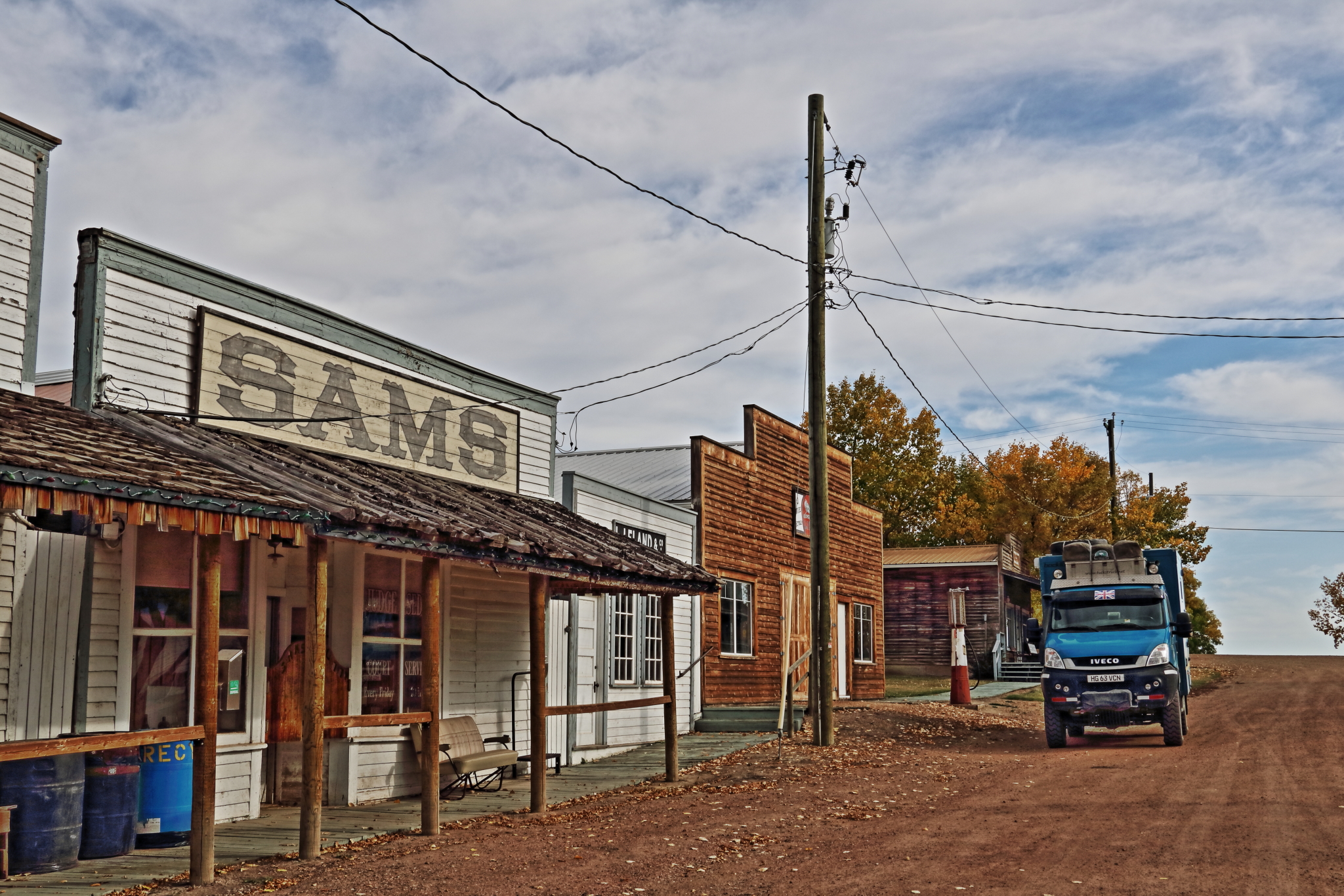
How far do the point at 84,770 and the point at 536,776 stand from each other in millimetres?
4055

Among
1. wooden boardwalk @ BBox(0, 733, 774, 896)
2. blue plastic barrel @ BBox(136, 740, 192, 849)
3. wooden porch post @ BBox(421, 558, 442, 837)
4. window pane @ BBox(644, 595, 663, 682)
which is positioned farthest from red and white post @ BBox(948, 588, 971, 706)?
blue plastic barrel @ BBox(136, 740, 192, 849)

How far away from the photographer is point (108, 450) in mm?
8109

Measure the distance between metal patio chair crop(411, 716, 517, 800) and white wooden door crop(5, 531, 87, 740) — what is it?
4.11 meters

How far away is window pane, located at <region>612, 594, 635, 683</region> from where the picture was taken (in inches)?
714

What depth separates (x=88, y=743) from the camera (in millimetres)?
7848

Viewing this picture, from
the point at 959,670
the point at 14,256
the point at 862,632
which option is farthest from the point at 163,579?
the point at 862,632

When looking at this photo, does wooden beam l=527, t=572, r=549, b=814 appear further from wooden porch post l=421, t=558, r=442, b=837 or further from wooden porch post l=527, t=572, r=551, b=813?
wooden porch post l=421, t=558, r=442, b=837

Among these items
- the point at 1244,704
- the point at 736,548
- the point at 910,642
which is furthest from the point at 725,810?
the point at 910,642

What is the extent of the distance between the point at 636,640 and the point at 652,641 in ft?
2.18

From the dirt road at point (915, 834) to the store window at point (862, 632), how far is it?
11605 millimetres

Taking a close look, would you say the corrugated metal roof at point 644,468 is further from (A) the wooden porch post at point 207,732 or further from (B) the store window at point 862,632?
(A) the wooden porch post at point 207,732

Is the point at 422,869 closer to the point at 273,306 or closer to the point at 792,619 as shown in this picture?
the point at 273,306

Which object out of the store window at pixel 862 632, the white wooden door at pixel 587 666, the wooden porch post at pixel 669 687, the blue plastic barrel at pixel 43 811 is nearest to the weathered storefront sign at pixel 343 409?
the white wooden door at pixel 587 666

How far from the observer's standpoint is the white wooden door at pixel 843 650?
2745 cm
